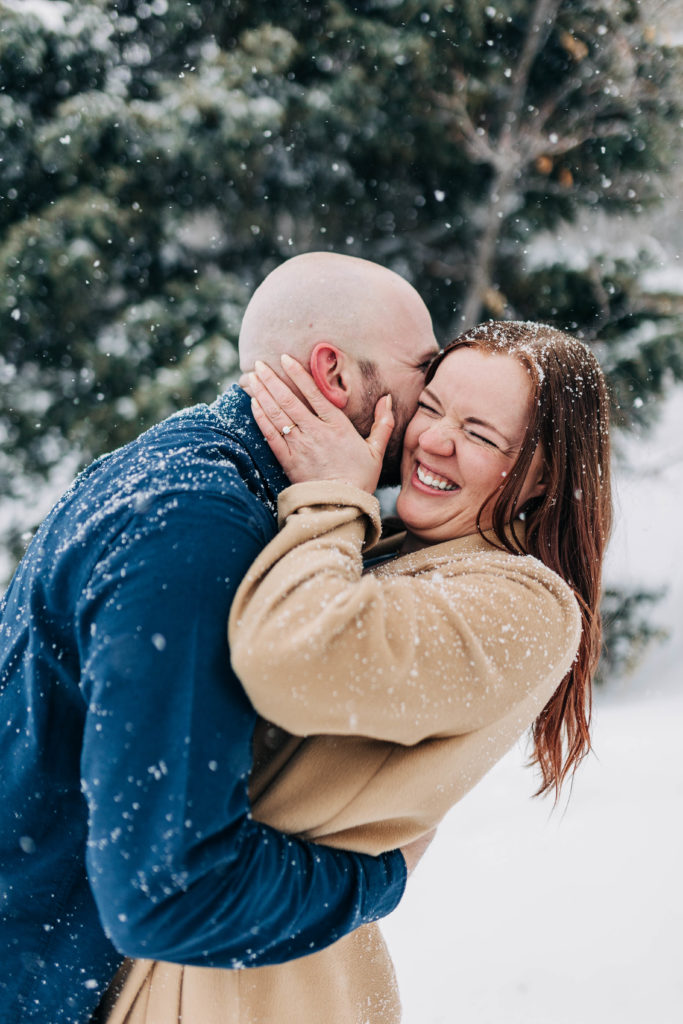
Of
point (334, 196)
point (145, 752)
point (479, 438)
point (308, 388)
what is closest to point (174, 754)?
point (145, 752)

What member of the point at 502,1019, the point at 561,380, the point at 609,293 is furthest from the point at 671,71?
the point at 502,1019

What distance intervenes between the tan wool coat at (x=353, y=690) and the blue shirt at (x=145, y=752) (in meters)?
0.06

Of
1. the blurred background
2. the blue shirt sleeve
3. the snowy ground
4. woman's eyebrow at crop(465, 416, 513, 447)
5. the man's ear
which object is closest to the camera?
the blue shirt sleeve

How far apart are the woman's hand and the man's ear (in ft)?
0.07

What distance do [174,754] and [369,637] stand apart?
12.1 inches

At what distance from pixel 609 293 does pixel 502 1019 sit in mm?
5448

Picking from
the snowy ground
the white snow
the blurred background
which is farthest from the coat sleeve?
the white snow

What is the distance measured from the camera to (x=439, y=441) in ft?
5.91

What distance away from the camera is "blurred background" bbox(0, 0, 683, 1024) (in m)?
5.78

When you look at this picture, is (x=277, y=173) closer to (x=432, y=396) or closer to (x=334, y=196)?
(x=334, y=196)

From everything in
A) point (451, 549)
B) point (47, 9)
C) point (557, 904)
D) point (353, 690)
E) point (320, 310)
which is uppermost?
point (47, 9)

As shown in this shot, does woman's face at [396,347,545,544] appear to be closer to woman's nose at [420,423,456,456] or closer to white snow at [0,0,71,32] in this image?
woman's nose at [420,423,456,456]

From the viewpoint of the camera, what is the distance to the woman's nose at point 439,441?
180cm

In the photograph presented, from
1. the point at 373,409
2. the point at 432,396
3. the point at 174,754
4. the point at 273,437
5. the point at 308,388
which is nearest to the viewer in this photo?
the point at 174,754
